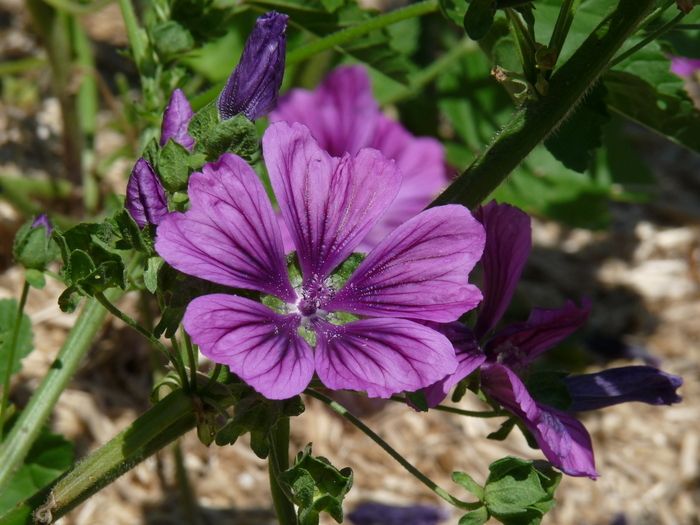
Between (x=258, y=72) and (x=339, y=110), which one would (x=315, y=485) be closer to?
(x=258, y=72)

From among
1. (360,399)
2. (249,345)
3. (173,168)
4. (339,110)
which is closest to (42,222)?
(173,168)

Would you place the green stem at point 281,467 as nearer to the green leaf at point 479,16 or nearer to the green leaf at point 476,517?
the green leaf at point 476,517

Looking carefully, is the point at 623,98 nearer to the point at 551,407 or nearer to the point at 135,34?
the point at 551,407

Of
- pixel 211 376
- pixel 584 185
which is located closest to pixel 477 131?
pixel 584 185

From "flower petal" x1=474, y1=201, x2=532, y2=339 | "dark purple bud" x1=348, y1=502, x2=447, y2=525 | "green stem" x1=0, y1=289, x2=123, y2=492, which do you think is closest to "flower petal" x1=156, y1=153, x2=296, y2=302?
"flower petal" x1=474, y1=201, x2=532, y2=339

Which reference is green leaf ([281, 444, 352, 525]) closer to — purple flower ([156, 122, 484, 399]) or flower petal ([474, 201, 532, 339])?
purple flower ([156, 122, 484, 399])
